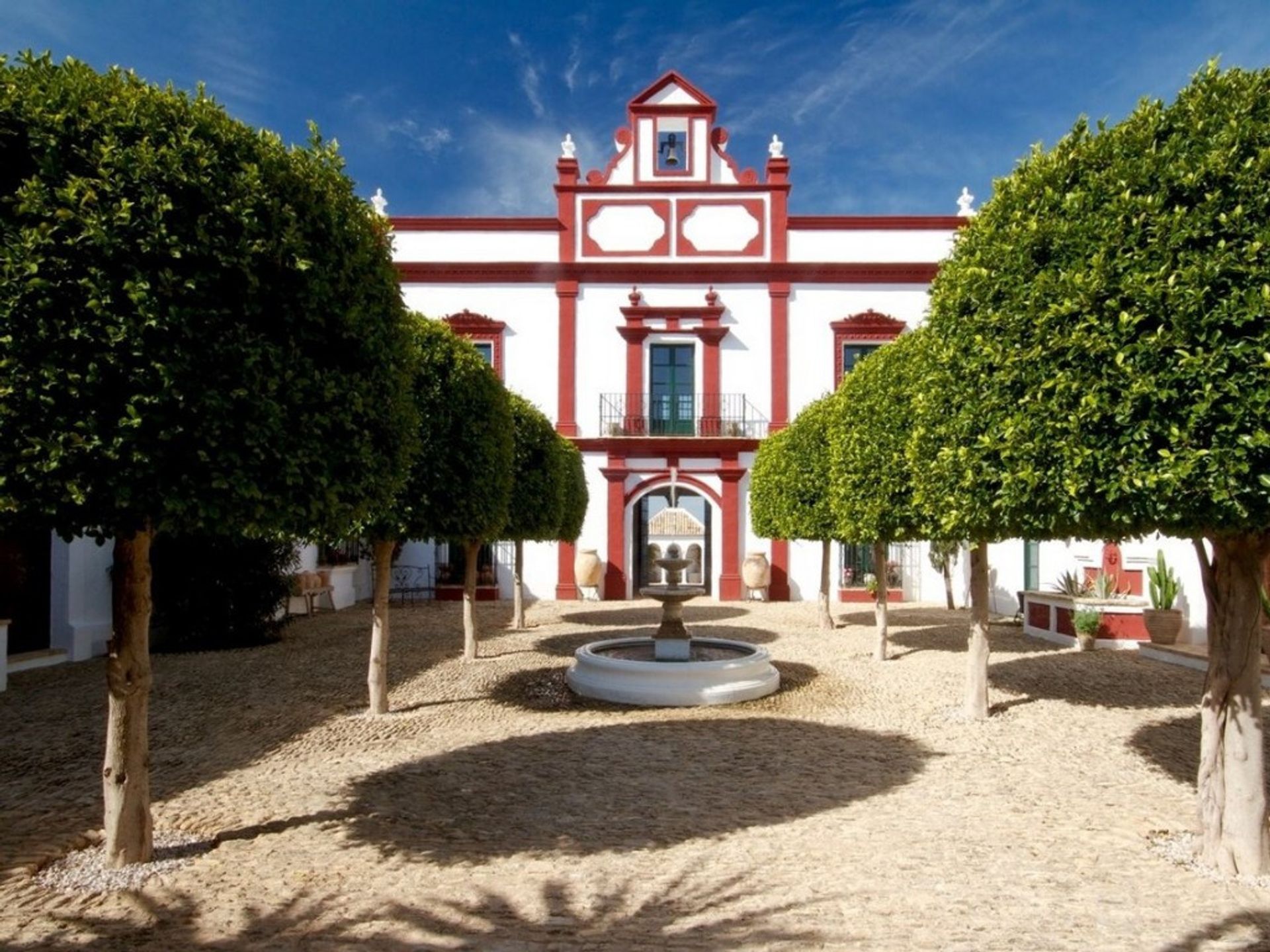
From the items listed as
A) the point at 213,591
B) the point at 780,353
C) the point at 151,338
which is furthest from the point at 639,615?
the point at 151,338

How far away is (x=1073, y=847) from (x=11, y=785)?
6951 mm

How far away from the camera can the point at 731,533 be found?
1909cm

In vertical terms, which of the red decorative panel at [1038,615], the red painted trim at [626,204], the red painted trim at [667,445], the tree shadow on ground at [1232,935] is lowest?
the tree shadow on ground at [1232,935]

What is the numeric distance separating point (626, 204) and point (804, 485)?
10268 millimetres

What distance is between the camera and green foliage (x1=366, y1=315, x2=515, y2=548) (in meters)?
7.59

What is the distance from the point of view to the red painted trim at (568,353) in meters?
19.6

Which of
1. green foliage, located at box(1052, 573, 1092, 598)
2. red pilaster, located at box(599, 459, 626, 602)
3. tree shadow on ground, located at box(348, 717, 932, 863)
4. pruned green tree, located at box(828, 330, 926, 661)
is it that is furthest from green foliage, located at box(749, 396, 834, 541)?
tree shadow on ground, located at box(348, 717, 932, 863)

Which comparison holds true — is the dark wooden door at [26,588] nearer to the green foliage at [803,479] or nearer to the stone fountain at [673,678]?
the stone fountain at [673,678]

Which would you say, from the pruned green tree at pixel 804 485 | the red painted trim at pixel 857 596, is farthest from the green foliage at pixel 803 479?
the red painted trim at pixel 857 596

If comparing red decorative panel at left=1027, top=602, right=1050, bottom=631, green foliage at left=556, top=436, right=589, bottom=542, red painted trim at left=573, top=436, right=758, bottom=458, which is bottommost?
red decorative panel at left=1027, top=602, right=1050, bottom=631

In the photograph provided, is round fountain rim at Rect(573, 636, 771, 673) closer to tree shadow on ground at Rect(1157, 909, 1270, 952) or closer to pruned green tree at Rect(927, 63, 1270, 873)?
pruned green tree at Rect(927, 63, 1270, 873)

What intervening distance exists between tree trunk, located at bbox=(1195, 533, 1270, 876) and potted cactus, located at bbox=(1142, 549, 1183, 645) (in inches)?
319

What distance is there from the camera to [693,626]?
46.8 feet

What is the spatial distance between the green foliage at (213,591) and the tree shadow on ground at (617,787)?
274 inches
